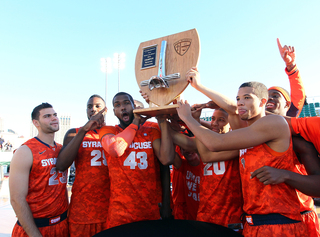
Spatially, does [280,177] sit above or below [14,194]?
above

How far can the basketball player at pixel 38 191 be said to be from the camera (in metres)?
2.39

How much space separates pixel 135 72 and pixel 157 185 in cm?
148

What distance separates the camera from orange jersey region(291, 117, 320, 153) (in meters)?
1.99

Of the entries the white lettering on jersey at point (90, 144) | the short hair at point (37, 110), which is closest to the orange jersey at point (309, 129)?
the white lettering on jersey at point (90, 144)

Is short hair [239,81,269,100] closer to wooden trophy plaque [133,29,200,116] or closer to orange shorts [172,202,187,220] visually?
wooden trophy plaque [133,29,200,116]

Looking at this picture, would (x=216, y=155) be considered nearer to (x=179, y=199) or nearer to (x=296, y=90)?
(x=179, y=199)

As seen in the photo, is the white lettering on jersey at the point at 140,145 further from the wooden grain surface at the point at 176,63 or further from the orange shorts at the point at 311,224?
the orange shorts at the point at 311,224

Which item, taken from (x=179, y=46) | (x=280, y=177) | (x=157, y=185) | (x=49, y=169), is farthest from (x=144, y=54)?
(x=280, y=177)

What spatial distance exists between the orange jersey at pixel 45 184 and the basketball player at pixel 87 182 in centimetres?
12

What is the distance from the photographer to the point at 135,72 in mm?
2873

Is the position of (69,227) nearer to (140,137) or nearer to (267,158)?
Result: (140,137)

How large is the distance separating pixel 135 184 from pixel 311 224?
2.01m

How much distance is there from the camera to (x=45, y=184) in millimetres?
2625

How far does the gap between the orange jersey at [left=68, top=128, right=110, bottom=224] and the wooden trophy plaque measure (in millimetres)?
928
